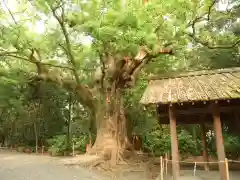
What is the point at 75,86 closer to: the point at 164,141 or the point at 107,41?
the point at 107,41

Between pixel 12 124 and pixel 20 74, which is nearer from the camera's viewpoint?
pixel 20 74

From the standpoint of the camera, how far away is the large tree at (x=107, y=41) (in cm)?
999

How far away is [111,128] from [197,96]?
701cm

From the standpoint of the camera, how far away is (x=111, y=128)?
1438cm

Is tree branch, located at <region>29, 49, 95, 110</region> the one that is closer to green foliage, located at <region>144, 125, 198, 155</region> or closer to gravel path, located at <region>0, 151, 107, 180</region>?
gravel path, located at <region>0, 151, 107, 180</region>

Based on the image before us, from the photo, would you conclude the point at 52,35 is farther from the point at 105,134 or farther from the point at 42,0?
the point at 105,134

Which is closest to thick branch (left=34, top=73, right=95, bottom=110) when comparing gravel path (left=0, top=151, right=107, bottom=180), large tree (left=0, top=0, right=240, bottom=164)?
large tree (left=0, top=0, right=240, bottom=164)

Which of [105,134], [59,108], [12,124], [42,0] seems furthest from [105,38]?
[12,124]

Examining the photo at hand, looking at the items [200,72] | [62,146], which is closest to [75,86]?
[62,146]

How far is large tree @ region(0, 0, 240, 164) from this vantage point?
9.99 metres

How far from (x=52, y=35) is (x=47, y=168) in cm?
648

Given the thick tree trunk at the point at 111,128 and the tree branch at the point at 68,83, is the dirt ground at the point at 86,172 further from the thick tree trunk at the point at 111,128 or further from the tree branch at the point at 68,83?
the tree branch at the point at 68,83

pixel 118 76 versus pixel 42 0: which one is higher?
pixel 42 0

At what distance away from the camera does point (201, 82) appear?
9.89m
